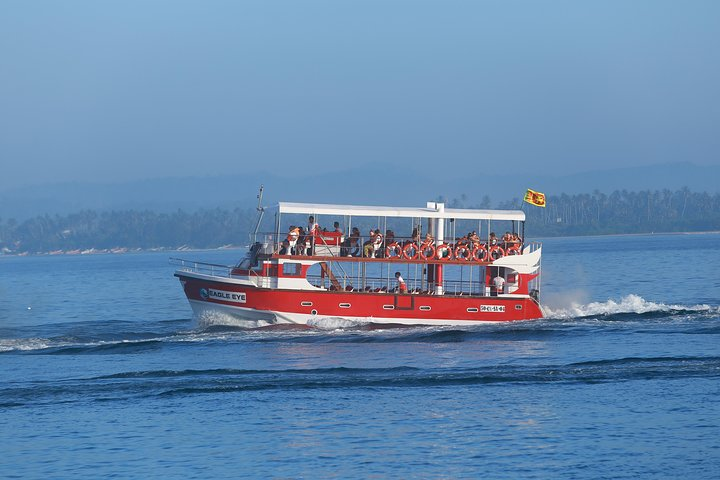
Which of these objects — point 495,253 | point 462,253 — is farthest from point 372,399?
point 495,253

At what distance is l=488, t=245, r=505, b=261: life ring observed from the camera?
161 feet

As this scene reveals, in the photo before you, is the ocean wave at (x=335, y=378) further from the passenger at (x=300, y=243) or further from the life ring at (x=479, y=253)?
the life ring at (x=479, y=253)

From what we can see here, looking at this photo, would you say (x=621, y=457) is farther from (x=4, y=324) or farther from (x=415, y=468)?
(x=4, y=324)

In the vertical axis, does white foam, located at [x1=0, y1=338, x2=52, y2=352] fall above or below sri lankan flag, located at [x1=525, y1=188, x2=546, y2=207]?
below

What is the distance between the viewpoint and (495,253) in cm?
4909

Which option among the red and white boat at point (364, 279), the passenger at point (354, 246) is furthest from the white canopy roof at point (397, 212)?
the passenger at point (354, 246)

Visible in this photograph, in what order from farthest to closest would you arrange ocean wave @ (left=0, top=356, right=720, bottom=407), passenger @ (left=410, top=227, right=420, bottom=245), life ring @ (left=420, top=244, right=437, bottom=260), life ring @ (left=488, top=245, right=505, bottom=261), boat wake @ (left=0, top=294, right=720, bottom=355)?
life ring @ (left=488, top=245, right=505, bottom=261) → passenger @ (left=410, top=227, right=420, bottom=245) → life ring @ (left=420, top=244, right=437, bottom=260) → boat wake @ (left=0, top=294, right=720, bottom=355) → ocean wave @ (left=0, top=356, right=720, bottom=407)

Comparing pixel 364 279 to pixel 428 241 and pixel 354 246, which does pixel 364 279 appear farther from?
pixel 428 241

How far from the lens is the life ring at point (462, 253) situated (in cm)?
4875

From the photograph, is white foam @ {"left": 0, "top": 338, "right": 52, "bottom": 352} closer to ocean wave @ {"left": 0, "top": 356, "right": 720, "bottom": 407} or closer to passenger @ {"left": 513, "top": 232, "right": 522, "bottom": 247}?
ocean wave @ {"left": 0, "top": 356, "right": 720, "bottom": 407}

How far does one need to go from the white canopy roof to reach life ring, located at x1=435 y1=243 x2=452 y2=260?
4.01 feet

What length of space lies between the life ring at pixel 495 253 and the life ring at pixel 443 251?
165 cm

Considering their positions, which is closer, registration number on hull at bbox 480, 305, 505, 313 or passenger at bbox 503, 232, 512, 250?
registration number on hull at bbox 480, 305, 505, 313

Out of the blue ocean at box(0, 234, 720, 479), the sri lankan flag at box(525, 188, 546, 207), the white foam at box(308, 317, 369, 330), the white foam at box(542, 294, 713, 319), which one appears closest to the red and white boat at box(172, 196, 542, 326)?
the white foam at box(308, 317, 369, 330)
